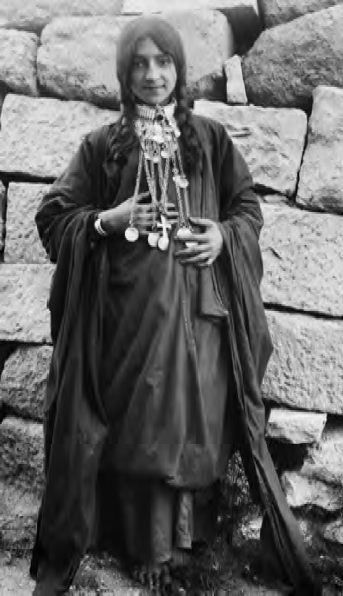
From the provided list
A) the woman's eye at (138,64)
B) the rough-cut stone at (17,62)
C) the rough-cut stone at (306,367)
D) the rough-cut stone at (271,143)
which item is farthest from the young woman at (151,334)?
the rough-cut stone at (17,62)

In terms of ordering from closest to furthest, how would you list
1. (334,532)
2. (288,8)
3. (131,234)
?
(131,234), (334,532), (288,8)

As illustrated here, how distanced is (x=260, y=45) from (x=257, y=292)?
1350mm

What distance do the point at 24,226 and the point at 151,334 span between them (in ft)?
3.93

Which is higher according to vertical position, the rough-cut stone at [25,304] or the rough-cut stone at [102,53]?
the rough-cut stone at [102,53]

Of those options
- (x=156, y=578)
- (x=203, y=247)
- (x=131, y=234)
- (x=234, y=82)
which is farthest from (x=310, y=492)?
(x=234, y=82)

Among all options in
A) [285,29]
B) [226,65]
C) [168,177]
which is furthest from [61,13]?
[168,177]

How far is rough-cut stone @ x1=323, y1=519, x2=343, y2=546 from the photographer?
9.64 feet

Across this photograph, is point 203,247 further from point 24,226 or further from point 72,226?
point 24,226

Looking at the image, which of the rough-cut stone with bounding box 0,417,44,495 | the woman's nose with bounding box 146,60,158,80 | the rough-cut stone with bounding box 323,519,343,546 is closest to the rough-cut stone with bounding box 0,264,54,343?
the rough-cut stone with bounding box 0,417,44,495

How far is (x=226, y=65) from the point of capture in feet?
11.2

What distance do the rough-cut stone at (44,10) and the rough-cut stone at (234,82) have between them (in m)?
0.60

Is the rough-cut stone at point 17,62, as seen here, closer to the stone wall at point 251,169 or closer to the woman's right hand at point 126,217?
the stone wall at point 251,169

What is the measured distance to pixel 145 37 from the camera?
2451 millimetres

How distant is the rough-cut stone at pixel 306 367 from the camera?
10.2 ft
